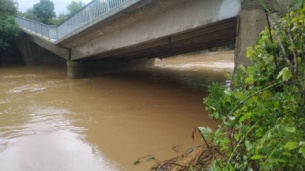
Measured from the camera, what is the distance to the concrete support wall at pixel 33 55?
23203mm

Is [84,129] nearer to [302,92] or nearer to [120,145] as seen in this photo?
[120,145]

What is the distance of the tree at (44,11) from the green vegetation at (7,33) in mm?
7452

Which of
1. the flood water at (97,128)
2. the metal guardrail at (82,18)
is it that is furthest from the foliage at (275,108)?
the metal guardrail at (82,18)

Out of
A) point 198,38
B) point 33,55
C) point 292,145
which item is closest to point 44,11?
point 33,55

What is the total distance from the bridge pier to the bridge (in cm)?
6

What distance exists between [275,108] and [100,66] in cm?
1407

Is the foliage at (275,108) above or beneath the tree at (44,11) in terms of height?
beneath

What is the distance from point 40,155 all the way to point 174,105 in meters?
3.89

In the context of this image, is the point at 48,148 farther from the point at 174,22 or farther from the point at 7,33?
the point at 7,33

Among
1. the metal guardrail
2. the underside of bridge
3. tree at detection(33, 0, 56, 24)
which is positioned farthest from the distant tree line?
the underside of bridge

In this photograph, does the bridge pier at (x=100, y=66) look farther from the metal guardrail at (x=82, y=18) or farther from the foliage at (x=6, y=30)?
the foliage at (x=6, y=30)

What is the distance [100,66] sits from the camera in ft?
49.3

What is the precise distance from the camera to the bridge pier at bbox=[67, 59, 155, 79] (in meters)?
13.5

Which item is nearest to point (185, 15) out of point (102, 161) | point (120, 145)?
point (120, 145)
